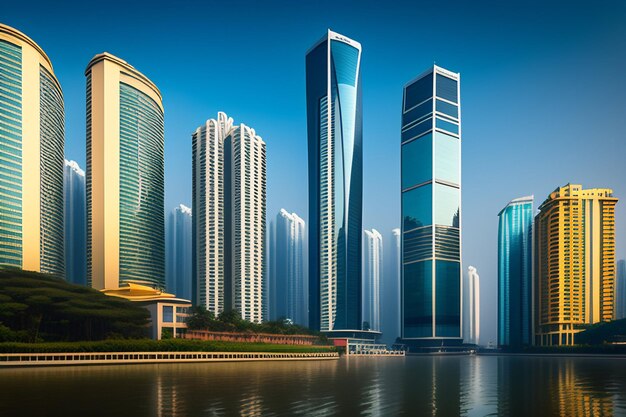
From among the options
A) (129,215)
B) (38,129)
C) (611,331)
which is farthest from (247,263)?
(611,331)

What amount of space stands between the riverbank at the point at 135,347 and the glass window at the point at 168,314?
40.0 feet

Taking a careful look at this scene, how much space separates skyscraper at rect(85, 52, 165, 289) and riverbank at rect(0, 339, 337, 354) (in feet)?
159

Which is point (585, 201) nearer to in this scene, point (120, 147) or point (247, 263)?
point (247, 263)

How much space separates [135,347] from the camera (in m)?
102

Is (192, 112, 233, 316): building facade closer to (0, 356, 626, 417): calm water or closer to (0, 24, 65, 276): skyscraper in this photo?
(0, 24, 65, 276): skyscraper

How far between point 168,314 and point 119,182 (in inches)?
2141

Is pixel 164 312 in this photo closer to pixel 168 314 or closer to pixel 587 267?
pixel 168 314

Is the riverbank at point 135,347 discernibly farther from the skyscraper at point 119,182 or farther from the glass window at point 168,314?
the skyscraper at point 119,182

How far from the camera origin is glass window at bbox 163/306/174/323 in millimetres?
123812

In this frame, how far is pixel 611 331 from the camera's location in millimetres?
172750

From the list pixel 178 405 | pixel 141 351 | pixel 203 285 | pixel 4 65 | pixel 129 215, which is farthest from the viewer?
pixel 203 285

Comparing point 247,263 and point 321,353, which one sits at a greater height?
point 247,263

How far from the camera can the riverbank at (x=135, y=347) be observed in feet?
291

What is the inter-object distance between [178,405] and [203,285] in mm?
155120
